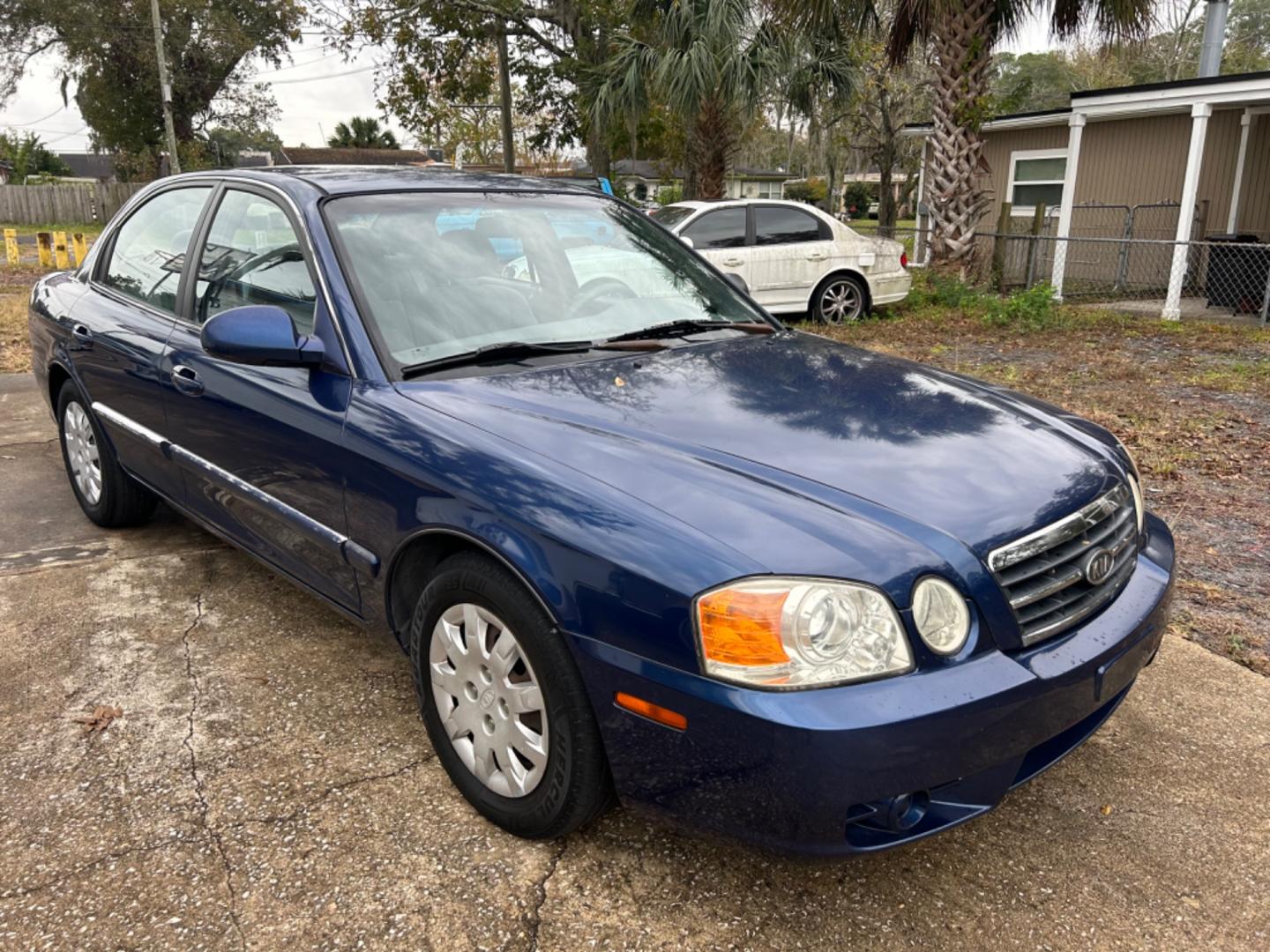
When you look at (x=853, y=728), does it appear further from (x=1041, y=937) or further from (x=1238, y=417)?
(x=1238, y=417)

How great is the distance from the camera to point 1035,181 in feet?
53.1

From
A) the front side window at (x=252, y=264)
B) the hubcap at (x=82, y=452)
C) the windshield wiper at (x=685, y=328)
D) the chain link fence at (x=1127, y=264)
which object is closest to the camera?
the front side window at (x=252, y=264)

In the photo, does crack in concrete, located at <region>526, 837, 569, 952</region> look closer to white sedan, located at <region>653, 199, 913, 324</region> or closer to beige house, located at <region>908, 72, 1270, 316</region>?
white sedan, located at <region>653, 199, 913, 324</region>

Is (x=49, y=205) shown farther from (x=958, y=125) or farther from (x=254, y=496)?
(x=254, y=496)

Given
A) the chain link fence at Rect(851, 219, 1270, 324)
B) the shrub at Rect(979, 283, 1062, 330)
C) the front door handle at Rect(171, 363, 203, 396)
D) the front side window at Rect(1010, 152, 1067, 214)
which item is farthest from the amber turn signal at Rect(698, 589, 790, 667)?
the front side window at Rect(1010, 152, 1067, 214)

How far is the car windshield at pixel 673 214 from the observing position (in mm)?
10586

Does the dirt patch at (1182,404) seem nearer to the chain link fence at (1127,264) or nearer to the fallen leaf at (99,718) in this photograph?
the chain link fence at (1127,264)

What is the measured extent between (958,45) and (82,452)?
435 inches

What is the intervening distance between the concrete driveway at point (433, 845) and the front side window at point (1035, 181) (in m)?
14.3

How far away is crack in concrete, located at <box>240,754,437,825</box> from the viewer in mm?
2549

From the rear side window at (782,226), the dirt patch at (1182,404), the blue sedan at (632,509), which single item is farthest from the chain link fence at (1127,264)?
the blue sedan at (632,509)

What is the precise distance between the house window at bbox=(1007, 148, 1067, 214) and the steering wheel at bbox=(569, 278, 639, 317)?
47.1ft

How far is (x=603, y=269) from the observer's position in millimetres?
3463

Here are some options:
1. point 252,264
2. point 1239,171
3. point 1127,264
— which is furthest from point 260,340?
point 1239,171
